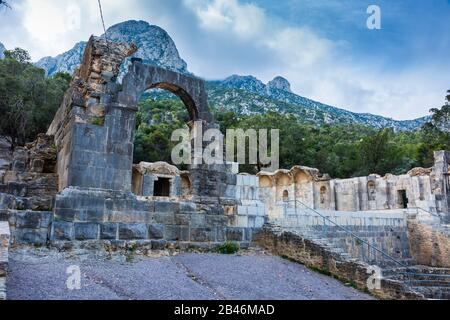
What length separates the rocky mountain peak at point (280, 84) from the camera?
110 m

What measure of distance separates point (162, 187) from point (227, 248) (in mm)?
17772

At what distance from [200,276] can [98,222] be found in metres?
2.79

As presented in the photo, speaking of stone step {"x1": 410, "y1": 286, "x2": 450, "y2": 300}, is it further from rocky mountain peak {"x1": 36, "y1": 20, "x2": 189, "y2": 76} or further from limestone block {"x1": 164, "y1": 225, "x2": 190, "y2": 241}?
rocky mountain peak {"x1": 36, "y1": 20, "x2": 189, "y2": 76}

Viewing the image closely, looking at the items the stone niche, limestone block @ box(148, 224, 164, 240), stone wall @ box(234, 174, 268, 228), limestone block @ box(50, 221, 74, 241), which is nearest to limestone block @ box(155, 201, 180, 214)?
limestone block @ box(148, 224, 164, 240)

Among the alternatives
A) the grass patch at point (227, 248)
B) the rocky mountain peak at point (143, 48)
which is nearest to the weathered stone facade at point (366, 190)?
the grass patch at point (227, 248)

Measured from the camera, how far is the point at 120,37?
343 feet

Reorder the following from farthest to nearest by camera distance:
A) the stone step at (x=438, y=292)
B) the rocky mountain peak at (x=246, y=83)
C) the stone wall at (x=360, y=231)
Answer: the rocky mountain peak at (x=246, y=83) < the stone wall at (x=360, y=231) < the stone step at (x=438, y=292)

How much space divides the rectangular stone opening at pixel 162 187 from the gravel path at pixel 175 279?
696 inches

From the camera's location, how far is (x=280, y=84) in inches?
4469

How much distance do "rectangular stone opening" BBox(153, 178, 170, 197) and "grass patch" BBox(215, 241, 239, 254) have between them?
A: 16.8 m

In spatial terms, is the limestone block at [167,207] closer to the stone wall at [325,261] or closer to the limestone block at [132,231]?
the limestone block at [132,231]

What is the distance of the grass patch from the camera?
9836 millimetres

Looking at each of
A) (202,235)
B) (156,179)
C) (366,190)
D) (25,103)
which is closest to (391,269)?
(202,235)
